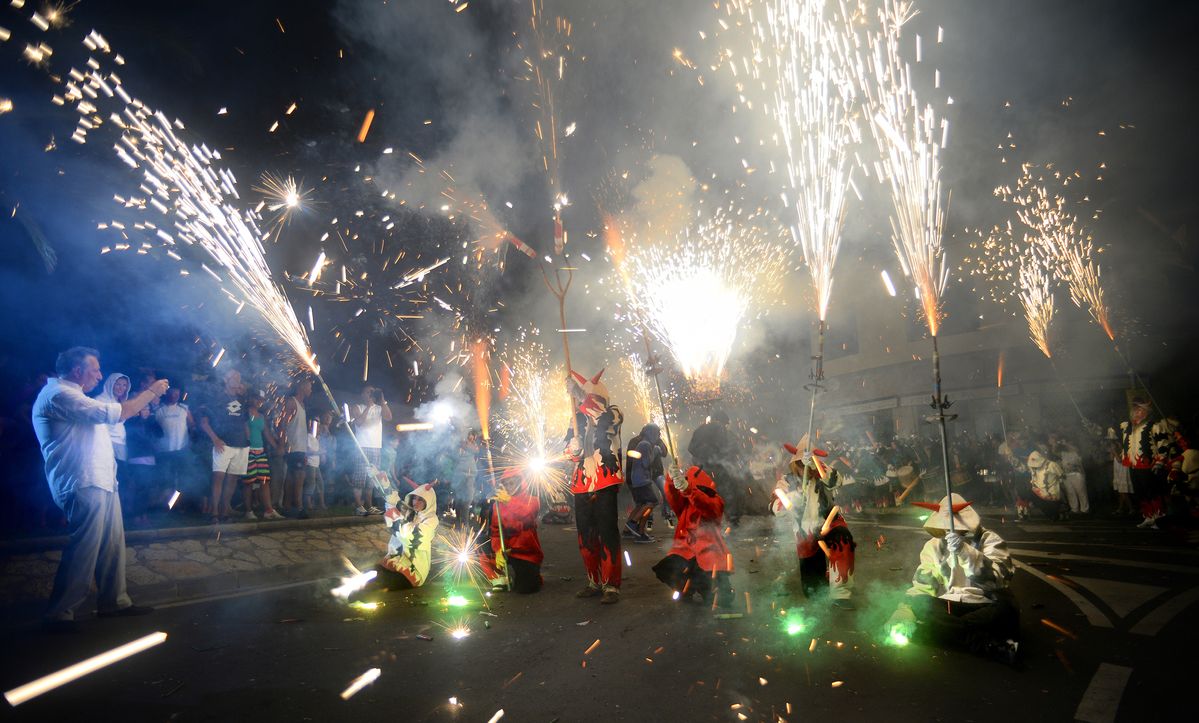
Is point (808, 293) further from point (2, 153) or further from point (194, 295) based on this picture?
point (2, 153)

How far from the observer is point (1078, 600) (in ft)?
18.6

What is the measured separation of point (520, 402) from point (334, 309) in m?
13.5

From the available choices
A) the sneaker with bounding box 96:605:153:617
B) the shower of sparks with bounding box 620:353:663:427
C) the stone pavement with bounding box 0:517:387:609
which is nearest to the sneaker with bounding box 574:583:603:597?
the stone pavement with bounding box 0:517:387:609

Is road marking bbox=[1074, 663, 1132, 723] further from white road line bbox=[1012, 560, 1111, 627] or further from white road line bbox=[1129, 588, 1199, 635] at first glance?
white road line bbox=[1012, 560, 1111, 627]

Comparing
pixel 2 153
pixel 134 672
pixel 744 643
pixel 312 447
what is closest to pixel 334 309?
pixel 312 447

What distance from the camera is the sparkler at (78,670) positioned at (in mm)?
3707

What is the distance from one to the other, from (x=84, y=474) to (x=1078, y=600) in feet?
29.1

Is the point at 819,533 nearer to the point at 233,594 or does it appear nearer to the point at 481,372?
the point at 233,594

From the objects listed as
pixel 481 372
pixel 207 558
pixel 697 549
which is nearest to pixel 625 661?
pixel 697 549

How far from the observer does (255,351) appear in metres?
13.4

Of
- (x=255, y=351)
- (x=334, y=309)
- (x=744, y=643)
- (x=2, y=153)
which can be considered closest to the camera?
(x=744, y=643)

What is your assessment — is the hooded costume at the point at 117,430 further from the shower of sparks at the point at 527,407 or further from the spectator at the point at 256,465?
the shower of sparks at the point at 527,407

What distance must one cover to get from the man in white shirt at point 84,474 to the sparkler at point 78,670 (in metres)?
1.01

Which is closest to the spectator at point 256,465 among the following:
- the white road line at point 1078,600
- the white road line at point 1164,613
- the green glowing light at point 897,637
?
the green glowing light at point 897,637
